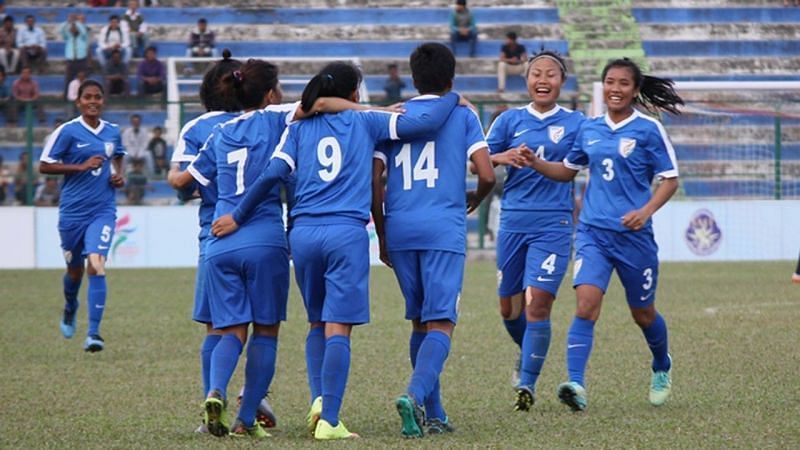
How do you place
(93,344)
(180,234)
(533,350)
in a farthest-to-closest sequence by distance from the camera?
(180,234) → (93,344) → (533,350)

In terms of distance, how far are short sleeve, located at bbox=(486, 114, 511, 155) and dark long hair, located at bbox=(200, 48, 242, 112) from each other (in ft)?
6.25

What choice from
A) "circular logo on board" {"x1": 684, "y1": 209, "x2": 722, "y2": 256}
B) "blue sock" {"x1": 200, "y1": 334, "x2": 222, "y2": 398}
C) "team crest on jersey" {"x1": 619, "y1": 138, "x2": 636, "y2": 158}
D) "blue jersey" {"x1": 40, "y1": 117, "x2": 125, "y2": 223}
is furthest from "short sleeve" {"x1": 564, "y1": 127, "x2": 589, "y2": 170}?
"circular logo on board" {"x1": 684, "y1": 209, "x2": 722, "y2": 256}

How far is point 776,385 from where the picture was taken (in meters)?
9.37

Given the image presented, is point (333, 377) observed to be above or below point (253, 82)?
→ below

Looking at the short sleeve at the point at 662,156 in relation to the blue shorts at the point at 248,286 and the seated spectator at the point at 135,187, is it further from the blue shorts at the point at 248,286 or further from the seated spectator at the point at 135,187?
the seated spectator at the point at 135,187

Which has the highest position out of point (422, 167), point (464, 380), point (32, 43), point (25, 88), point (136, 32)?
point (136, 32)

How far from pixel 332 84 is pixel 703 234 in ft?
54.6

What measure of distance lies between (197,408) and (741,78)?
23.1 m

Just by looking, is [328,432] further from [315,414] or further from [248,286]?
[248,286]

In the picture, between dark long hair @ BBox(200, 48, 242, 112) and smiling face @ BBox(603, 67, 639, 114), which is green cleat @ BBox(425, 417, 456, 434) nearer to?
dark long hair @ BBox(200, 48, 242, 112)

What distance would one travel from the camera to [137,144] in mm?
23969

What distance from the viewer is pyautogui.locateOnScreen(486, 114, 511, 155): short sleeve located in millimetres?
9391

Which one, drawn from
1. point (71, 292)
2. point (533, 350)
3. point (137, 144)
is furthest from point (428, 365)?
point (137, 144)

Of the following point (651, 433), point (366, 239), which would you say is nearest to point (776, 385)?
point (651, 433)
